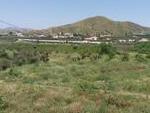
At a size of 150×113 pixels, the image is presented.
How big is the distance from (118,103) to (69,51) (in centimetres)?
6396

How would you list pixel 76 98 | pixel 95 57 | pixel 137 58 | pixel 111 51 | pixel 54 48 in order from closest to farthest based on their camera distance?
A: pixel 76 98
pixel 137 58
pixel 95 57
pixel 111 51
pixel 54 48

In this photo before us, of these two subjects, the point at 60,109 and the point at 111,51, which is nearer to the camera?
the point at 60,109

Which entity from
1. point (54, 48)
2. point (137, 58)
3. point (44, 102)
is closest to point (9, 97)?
point (44, 102)

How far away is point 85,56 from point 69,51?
381 inches

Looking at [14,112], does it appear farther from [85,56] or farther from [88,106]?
[85,56]

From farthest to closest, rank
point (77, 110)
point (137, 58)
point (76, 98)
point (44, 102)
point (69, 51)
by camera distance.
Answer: point (69, 51), point (137, 58), point (76, 98), point (44, 102), point (77, 110)

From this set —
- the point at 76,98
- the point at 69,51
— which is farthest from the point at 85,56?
the point at 76,98

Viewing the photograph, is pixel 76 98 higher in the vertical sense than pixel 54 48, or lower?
higher

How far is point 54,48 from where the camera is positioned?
85938mm

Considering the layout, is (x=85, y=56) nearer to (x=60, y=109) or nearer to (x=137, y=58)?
(x=137, y=58)

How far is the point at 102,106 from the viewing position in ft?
46.7

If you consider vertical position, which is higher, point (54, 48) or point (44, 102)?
point (44, 102)

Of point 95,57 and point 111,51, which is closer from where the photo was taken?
point 95,57

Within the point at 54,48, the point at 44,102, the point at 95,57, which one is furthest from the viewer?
the point at 54,48
